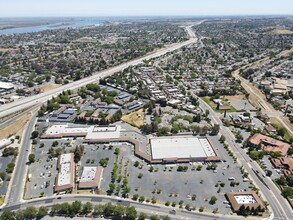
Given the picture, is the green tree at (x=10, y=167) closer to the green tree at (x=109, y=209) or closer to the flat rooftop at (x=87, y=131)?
the flat rooftop at (x=87, y=131)

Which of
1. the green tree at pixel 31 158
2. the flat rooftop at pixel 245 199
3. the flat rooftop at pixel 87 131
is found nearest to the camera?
the flat rooftop at pixel 245 199

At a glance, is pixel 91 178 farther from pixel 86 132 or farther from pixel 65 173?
pixel 86 132

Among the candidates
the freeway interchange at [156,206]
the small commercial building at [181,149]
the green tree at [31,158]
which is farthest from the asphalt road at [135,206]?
the small commercial building at [181,149]

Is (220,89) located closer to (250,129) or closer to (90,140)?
(250,129)

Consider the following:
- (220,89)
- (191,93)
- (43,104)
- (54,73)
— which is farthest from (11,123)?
(220,89)

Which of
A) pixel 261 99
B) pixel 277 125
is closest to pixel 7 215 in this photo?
pixel 277 125

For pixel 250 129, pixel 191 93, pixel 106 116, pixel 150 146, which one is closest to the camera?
pixel 150 146

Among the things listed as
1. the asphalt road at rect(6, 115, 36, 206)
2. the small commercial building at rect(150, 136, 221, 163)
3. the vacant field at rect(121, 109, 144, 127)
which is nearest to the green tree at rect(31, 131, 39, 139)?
the asphalt road at rect(6, 115, 36, 206)
